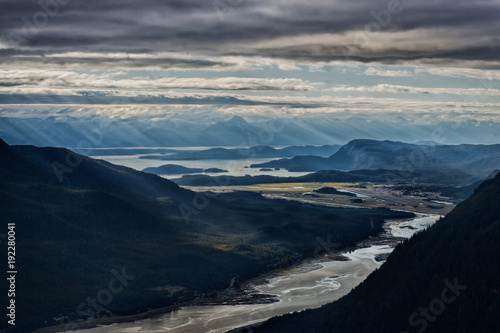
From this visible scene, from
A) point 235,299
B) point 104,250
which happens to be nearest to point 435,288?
point 235,299

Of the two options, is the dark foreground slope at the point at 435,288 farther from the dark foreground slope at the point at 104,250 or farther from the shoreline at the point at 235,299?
the dark foreground slope at the point at 104,250

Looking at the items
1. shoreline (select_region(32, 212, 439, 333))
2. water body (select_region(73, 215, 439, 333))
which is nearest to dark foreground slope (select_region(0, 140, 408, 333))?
shoreline (select_region(32, 212, 439, 333))

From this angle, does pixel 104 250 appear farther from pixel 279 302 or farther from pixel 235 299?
pixel 279 302

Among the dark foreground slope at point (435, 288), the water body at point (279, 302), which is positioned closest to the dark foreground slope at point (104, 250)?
the water body at point (279, 302)

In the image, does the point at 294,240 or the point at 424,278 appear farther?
the point at 294,240

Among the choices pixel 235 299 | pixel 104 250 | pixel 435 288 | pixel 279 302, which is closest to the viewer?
pixel 435 288

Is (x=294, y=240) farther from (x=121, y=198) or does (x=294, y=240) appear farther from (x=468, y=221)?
(x=468, y=221)

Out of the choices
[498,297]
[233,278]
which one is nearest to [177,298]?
[233,278]

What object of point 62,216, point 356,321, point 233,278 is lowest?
point 356,321
